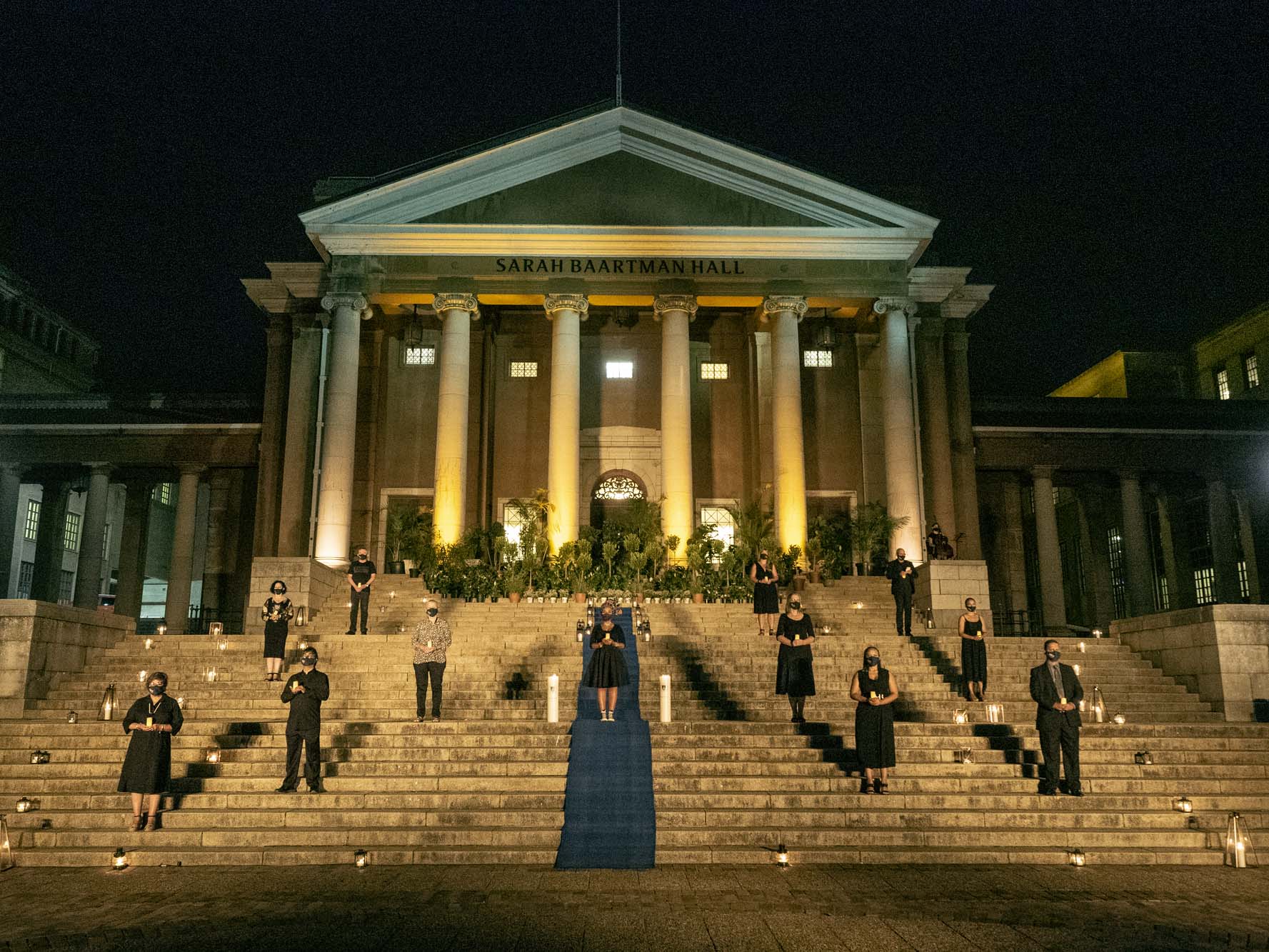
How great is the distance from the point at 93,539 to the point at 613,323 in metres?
18.1

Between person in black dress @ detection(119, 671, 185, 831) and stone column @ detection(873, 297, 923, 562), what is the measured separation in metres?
21.8

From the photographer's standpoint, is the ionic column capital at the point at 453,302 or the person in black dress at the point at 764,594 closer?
the person in black dress at the point at 764,594

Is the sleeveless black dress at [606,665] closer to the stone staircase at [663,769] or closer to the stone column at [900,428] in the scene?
the stone staircase at [663,769]

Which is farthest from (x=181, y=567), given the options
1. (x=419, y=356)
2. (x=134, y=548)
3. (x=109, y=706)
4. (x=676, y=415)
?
(x=109, y=706)

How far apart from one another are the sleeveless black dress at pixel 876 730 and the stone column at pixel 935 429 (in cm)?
1976

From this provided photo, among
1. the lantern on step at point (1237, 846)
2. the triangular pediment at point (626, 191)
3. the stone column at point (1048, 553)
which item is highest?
the triangular pediment at point (626, 191)

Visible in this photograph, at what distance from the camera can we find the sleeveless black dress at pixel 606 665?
50.1 ft

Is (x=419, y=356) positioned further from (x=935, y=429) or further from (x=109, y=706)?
(x=109, y=706)

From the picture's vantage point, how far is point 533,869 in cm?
1123

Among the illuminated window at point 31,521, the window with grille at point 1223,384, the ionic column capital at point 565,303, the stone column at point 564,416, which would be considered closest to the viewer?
the stone column at point 564,416

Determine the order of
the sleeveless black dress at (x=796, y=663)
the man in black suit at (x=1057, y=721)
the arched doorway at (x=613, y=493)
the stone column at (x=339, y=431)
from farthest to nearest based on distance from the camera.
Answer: the arched doorway at (x=613, y=493), the stone column at (x=339, y=431), the sleeveless black dress at (x=796, y=663), the man in black suit at (x=1057, y=721)

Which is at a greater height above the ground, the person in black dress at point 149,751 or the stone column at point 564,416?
the stone column at point 564,416

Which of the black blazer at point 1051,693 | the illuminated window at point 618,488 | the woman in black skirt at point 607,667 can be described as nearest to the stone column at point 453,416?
the illuminated window at point 618,488

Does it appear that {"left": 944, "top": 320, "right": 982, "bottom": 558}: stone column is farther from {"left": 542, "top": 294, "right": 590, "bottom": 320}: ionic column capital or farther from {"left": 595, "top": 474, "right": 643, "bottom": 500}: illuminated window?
{"left": 542, "top": 294, "right": 590, "bottom": 320}: ionic column capital
